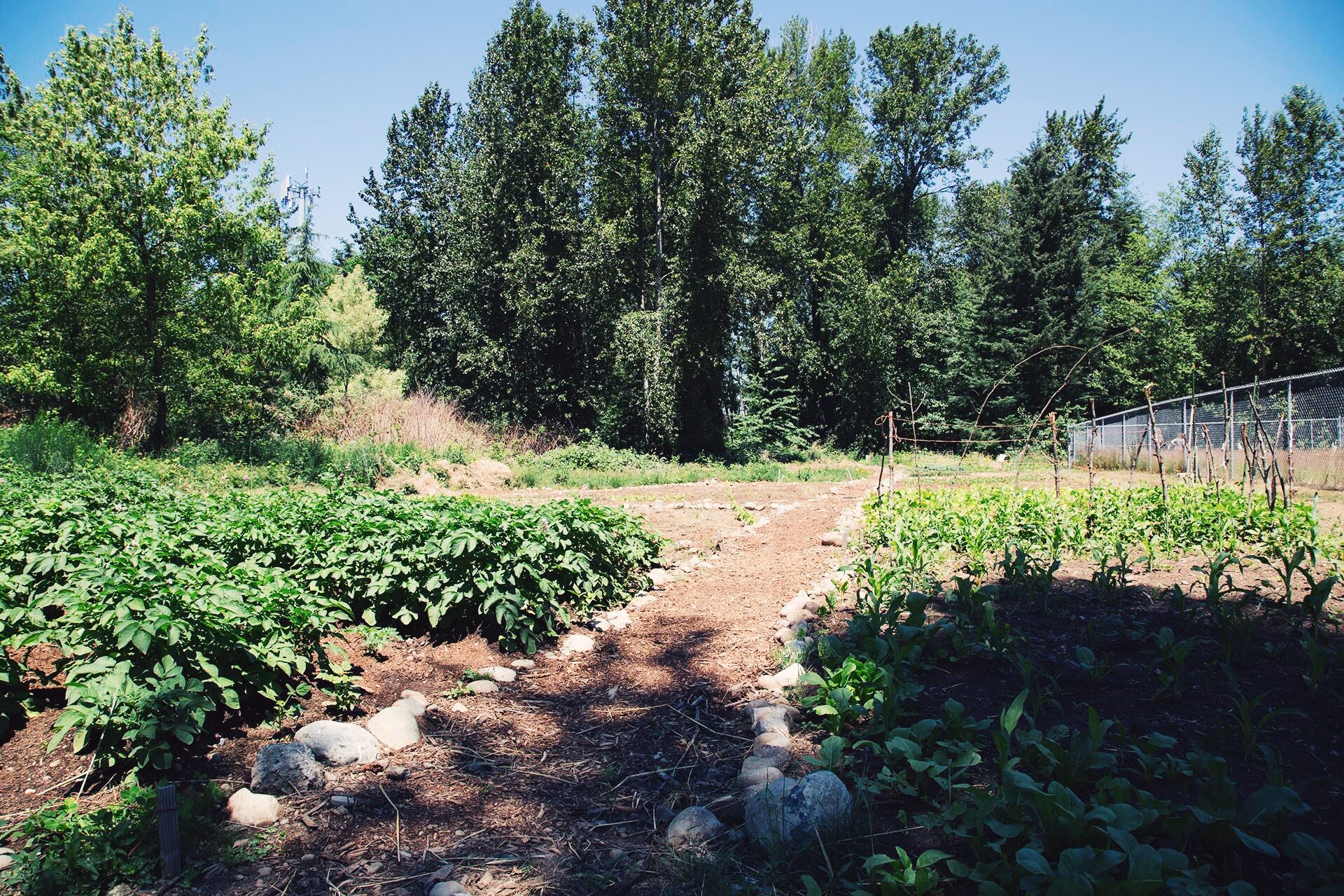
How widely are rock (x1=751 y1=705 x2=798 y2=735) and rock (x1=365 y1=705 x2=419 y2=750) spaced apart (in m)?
1.60

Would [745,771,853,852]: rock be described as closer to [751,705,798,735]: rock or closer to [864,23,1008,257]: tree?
[751,705,798,735]: rock

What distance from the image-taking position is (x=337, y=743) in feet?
9.48

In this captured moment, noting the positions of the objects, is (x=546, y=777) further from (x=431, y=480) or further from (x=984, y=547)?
(x=431, y=480)

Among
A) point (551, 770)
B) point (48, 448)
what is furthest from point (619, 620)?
point (48, 448)

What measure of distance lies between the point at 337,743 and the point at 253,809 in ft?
1.64

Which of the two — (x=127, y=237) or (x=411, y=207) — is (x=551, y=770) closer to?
(x=127, y=237)

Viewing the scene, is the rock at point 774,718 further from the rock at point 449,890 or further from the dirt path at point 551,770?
the rock at point 449,890

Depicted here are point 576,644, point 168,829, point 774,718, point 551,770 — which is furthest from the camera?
point 576,644

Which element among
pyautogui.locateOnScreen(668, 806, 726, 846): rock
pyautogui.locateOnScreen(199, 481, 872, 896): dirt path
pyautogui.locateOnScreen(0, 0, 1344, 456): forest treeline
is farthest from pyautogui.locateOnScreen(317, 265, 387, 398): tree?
pyautogui.locateOnScreen(668, 806, 726, 846): rock

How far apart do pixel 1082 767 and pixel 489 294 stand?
2136 cm

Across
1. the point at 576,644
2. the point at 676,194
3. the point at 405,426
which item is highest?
the point at 676,194

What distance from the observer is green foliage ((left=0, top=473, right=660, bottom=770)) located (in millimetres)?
2508

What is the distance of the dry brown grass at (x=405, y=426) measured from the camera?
16094 millimetres

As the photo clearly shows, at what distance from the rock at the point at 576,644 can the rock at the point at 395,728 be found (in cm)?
130
